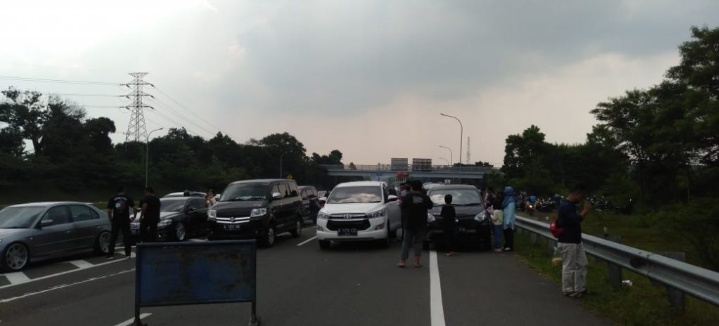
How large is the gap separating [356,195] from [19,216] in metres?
8.39

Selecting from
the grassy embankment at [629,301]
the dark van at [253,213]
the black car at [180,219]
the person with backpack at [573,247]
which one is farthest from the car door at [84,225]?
the person with backpack at [573,247]

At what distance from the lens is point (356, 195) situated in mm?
16688

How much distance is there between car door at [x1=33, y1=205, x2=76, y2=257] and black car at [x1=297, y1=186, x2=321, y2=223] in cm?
1092

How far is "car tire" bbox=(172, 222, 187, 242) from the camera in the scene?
1820 cm

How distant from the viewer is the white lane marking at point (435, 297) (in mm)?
7309

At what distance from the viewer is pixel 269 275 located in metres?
11.2

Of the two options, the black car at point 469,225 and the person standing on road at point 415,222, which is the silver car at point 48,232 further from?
the black car at point 469,225

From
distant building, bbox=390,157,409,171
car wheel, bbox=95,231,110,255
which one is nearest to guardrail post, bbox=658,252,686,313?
car wheel, bbox=95,231,110,255

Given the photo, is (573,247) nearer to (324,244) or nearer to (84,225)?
(324,244)

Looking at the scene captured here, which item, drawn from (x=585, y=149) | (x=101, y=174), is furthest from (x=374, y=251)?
(x=585, y=149)

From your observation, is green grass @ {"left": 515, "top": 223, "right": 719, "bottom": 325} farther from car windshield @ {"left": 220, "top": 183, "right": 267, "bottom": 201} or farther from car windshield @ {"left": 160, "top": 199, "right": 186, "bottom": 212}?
car windshield @ {"left": 160, "top": 199, "right": 186, "bottom": 212}

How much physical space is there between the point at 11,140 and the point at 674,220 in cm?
6844

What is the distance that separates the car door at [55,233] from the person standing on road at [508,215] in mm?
10597

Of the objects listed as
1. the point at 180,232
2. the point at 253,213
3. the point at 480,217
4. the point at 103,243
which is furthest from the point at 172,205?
the point at 480,217
